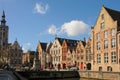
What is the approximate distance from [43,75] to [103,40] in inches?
635

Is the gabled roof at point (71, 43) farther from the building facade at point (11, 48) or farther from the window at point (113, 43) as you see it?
the window at point (113, 43)

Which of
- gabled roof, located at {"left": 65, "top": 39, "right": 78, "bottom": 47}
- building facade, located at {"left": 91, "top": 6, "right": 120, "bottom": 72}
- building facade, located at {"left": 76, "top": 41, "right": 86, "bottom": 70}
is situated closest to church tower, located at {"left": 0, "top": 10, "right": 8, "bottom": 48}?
gabled roof, located at {"left": 65, "top": 39, "right": 78, "bottom": 47}

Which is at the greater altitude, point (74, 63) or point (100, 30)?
point (100, 30)

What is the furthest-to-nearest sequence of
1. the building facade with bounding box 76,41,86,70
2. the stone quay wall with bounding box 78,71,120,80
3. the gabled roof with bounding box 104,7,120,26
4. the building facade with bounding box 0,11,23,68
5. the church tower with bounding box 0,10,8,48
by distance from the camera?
the church tower with bounding box 0,10,8,48
the building facade with bounding box 0,11,23,68
the building facade with bounding box 76,41,86,70
the gabled roof with bounding box 104,7,120,26
the stone quay wall with bounding box 78,71,120,80

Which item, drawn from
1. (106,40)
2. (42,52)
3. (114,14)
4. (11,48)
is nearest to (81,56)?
(106,40)

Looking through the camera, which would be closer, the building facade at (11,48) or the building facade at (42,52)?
the building facade at (42,52)

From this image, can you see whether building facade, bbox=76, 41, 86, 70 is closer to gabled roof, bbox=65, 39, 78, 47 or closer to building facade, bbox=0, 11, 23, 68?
gabled roof, bbox=65, 39, 78, 47

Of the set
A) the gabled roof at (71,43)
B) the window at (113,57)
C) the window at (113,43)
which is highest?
the gabled roof at (71,43)

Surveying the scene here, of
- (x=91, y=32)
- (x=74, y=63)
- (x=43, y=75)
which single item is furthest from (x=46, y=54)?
(x=43, y=75)

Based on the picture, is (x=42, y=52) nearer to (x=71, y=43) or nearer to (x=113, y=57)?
(x=71, y=43)

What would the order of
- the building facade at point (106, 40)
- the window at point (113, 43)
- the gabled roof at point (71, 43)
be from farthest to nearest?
the gabled roof at point (71, 43), the window at point (113, 43), the building facade at point (106, 40)

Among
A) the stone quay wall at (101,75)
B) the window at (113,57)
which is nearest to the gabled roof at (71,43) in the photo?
the stone quay wall at (101,75)

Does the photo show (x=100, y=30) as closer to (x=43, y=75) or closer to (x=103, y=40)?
(x=103, y=40)

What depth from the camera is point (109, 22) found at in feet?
176
